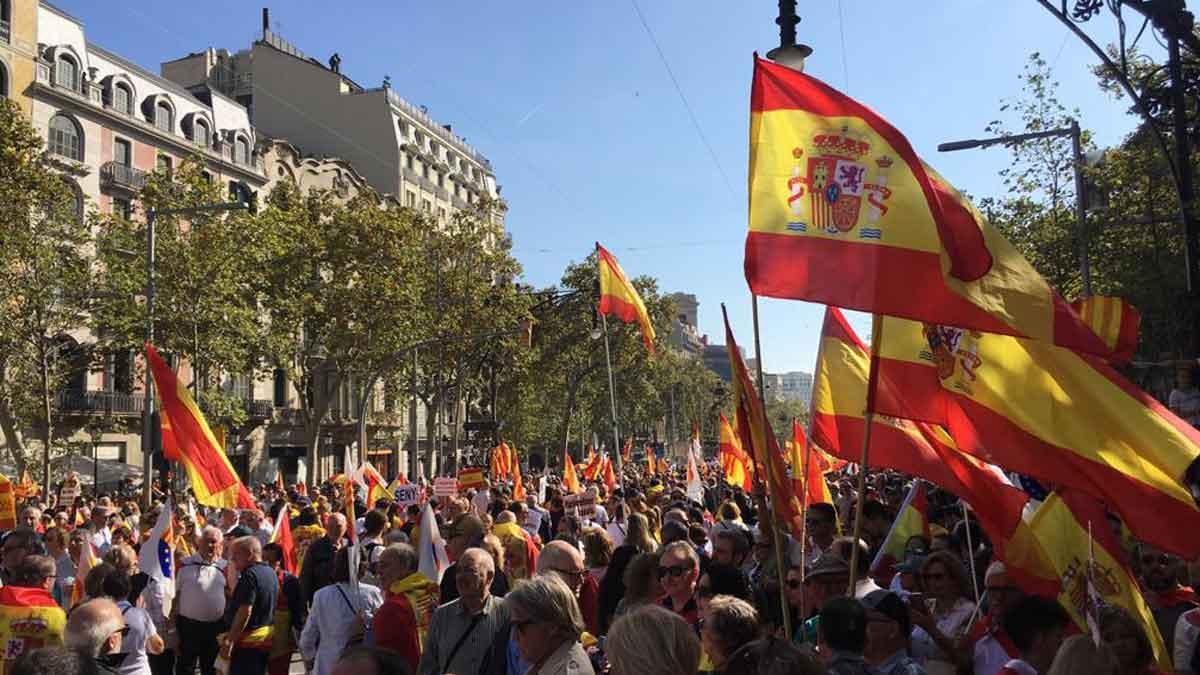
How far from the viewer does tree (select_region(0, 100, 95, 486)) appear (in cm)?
2359

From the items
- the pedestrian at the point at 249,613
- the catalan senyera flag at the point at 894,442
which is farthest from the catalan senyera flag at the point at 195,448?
the catalan senyera flag at the point at 894,442

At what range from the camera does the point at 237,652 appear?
718cm

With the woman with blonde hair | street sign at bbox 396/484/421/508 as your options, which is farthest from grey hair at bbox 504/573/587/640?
street sign at bbox 396/484/421/508

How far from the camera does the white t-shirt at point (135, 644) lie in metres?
5.93

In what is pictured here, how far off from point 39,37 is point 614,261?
3076cm

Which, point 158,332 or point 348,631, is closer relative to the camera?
point 348,631

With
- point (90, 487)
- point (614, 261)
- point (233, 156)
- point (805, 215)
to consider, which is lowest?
point (90, 487)

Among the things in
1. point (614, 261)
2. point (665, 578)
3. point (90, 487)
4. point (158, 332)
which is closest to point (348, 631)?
point (665, 578)

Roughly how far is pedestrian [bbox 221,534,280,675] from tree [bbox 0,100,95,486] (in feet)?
65.1

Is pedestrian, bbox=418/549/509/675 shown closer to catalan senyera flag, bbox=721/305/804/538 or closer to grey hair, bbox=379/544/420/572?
grey hair, bbox=379/544/420/572

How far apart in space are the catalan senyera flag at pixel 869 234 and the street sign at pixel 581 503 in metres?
7.28

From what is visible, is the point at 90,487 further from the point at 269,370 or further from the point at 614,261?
the point at 614,261

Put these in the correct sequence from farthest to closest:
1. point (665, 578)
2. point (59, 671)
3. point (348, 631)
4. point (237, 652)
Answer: point (237, 652)
point (348, 631)
point (665, 578)
point (59, 671)

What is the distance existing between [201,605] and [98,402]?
3417 cm
